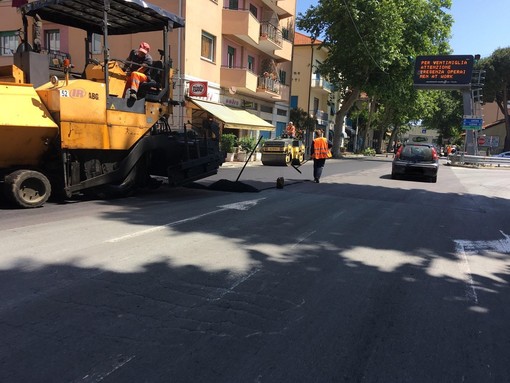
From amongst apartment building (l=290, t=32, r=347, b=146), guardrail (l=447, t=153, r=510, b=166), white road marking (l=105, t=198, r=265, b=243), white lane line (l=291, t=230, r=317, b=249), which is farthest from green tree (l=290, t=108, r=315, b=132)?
white lane line (l=291, t=230, r=317, b=249)

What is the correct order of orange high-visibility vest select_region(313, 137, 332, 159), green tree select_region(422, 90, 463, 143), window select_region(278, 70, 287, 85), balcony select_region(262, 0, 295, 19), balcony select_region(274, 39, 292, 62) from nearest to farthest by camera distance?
orange high-visibility vest select_region(313, 137, 332, 159), balcony select_region(262, 0, 295, 19), balcony select_region(274, 39, 292, 62), window select_region(278, 70, 287, 85), green tree select_region(422, 90, 463, 143)

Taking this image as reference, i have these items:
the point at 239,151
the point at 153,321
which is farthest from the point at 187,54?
the point at 153,321

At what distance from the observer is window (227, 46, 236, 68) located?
2579cm

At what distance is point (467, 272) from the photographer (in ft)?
17.1

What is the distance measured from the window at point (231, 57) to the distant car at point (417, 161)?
1275 cm

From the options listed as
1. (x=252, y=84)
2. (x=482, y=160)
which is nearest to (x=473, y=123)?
(x=482, y=160)

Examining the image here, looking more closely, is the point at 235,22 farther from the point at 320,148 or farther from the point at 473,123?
the point at 473,123

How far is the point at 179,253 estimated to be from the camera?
5352mm

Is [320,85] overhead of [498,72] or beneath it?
beneath

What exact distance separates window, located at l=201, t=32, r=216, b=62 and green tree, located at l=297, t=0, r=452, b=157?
45.6 ft

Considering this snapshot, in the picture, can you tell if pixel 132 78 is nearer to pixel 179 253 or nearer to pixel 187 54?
pixel 179 253

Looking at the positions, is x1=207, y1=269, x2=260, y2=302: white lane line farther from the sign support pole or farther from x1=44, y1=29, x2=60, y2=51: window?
the sign support pole

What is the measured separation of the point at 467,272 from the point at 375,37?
30.9m

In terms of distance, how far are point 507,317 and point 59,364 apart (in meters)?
3.76
